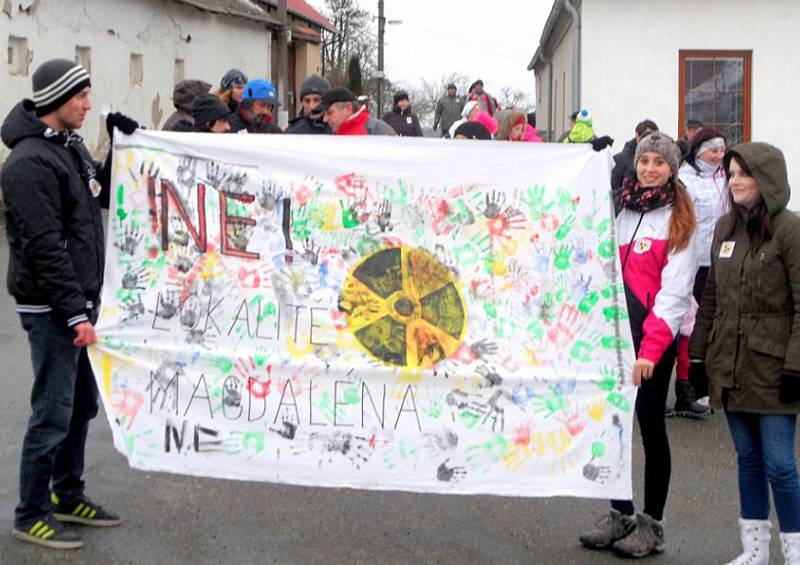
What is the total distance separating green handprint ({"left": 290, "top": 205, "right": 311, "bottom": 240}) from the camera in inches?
Result: 202

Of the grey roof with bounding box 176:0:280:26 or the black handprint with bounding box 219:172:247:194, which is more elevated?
the grey roof with bounding box 176:0:280:26

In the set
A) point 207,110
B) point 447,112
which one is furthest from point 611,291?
point 447,112

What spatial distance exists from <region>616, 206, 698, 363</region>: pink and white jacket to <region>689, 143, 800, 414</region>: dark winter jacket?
0.16 m

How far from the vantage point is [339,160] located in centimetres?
514

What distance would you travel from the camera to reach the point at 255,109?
8.05 meters

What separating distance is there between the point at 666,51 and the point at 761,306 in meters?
15.6

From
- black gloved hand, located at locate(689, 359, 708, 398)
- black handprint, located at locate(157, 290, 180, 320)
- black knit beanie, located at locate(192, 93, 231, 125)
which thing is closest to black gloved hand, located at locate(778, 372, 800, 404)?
black gloved hand, located at locate(689, 359, 708, 398)

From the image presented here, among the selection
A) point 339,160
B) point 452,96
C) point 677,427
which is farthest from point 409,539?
point 452,96

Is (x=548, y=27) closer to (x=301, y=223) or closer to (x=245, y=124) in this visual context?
(x=245, y=124)

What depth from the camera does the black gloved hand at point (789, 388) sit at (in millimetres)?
4453

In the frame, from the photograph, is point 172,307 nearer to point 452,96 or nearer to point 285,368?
point 285,368

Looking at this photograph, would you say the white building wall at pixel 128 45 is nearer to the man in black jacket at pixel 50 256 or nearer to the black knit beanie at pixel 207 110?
the black knit beanie at pixel 207 110

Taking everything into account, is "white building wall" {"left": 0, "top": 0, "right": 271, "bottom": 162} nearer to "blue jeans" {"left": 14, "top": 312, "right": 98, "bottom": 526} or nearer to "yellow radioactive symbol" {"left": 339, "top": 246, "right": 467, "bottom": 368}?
"blue jeans" {"left": 14, "top": 312, "right": 98, "bottom": 526}

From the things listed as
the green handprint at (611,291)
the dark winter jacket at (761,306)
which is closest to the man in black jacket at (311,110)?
the green handprint at (611,291)
